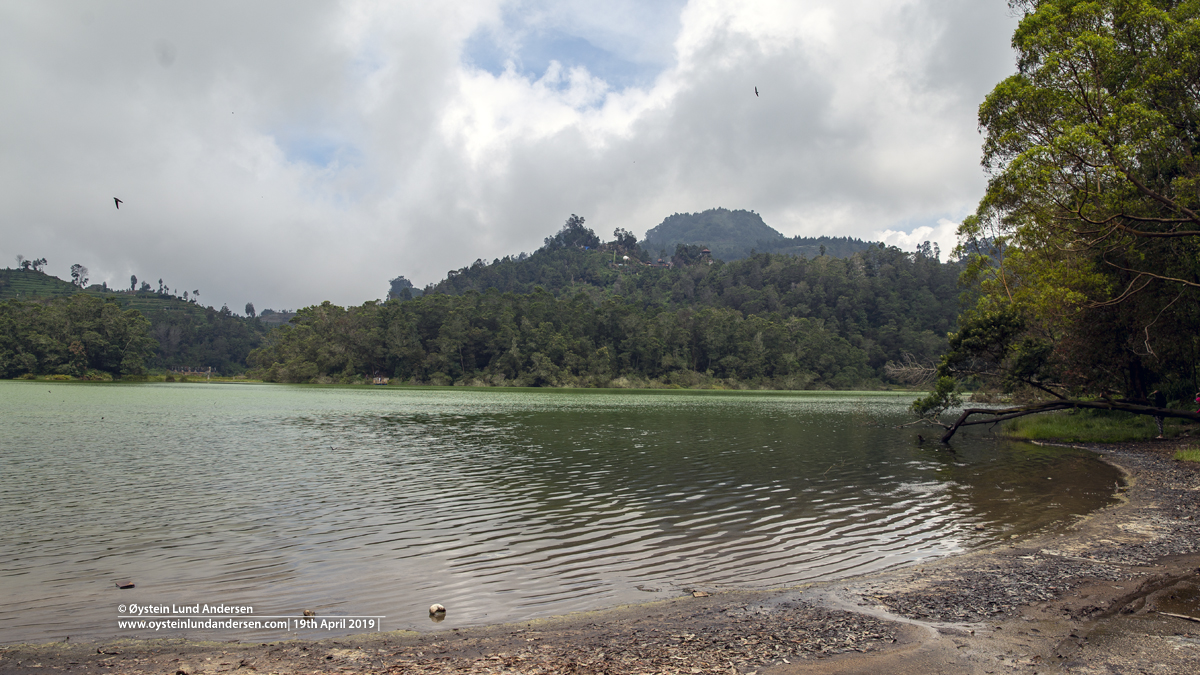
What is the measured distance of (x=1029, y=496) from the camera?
1688 centimetres

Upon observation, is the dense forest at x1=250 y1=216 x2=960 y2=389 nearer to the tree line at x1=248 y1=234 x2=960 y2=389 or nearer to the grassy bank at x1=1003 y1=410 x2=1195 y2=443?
the tree line at x1=248 y1=234 x2=960 y2=389

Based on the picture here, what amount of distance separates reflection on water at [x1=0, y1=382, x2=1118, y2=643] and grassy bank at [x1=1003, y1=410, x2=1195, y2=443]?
4.71 meters

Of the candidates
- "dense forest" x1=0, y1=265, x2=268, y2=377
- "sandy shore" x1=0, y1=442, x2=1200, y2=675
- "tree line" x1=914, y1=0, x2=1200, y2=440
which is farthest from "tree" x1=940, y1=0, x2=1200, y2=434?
"dense forest" x1=0, y1=265, x2=268, y2=377

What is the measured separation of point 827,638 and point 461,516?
9346 mm

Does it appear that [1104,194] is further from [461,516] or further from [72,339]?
[72,339]

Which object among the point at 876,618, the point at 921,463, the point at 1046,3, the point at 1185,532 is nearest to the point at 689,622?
the point at 876,618

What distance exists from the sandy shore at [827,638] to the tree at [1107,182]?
1311 centimetres

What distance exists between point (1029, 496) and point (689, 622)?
14.1 metres

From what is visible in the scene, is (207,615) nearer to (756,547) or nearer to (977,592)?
(756,547)

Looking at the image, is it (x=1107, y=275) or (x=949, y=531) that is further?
(x=1107, y=275)

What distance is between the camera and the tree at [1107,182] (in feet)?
61.4

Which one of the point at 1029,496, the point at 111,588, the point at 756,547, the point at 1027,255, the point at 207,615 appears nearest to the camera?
the point at 207,615

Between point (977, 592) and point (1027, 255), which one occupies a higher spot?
point (1027, 255)

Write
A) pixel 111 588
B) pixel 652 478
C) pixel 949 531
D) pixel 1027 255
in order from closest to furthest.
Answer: pixel 111 588
pixel 949 531
pixel 652 478
pixel 1027 255
